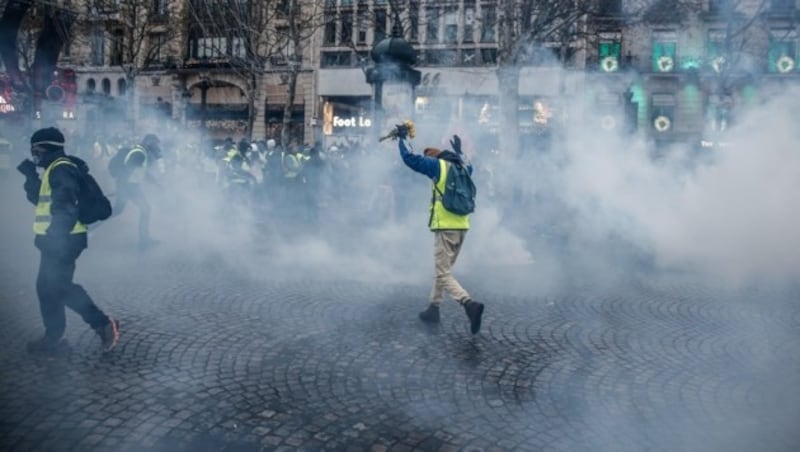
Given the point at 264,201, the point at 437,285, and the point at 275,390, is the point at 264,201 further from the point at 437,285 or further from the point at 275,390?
the point at 275,390

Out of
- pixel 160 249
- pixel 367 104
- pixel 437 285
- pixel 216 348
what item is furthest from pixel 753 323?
pixel 367 104

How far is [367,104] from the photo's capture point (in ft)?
111

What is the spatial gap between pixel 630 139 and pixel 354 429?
32.5 ft

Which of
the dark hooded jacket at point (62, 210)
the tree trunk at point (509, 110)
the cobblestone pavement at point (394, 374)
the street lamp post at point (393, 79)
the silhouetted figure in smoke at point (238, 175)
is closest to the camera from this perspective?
the cobblestone pavement at point (394, 374)

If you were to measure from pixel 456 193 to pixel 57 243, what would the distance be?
3375 millimetres

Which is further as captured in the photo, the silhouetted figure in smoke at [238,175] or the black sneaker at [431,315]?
the silhouetted figure in smoke at [238,175]

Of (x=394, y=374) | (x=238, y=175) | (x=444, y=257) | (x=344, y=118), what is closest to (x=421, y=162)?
(x=444, y=257)

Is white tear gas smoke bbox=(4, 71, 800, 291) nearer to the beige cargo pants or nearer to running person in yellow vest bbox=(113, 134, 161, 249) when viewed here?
running person in yellow vest bbox=(113, 134, 161, 249)

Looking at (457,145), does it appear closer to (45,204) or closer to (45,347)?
(45,204)

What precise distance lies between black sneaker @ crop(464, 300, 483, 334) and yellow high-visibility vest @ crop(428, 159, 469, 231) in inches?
30.7

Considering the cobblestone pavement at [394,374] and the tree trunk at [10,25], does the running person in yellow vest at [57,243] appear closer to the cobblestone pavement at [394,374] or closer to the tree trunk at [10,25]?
the cobblestone pavement at [394,374]

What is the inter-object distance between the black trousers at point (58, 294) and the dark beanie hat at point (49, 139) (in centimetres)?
84

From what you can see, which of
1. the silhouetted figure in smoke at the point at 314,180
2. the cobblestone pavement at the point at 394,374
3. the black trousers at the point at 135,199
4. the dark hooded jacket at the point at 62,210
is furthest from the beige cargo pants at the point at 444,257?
the silhouetted figure in smoke at the point at 314,180

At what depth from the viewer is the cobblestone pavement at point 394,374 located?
11.5 ft
